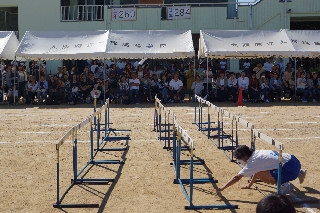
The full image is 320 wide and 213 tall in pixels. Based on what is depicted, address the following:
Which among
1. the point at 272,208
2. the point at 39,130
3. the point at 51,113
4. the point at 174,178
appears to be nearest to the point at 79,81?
the point at 51,113

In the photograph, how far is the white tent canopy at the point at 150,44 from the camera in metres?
20.1

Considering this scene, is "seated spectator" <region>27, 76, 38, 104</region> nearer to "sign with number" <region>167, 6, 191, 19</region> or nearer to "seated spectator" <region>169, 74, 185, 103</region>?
"seated spectator" <region>169, 74, 185, 103</region>

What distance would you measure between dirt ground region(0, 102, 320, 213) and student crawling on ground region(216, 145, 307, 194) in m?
0.28

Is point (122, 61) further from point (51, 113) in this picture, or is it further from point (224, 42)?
point (51, 113)

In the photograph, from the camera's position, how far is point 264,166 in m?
6.74

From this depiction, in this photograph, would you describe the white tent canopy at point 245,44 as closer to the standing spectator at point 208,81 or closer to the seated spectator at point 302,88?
the standing spectator at point 208,81

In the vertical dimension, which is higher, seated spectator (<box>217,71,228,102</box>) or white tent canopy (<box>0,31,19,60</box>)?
white tent canopy (<box>0,31,19,60</box>)

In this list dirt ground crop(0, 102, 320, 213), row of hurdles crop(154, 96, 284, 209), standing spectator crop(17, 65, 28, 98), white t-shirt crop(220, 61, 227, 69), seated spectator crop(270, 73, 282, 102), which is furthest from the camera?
white t-shirt crop(220, 61, 227, 69)

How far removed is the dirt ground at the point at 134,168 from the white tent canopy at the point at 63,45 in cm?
442

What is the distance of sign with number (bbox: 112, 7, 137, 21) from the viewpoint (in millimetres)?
26047

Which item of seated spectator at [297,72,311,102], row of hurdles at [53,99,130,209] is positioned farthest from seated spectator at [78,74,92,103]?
seated spectator at [297,72,311,102]

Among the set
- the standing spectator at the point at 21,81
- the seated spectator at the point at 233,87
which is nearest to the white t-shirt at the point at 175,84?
the seated spectator at the point at 233,87

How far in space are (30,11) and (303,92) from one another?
1622 cm

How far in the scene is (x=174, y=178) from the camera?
26.4 feet
